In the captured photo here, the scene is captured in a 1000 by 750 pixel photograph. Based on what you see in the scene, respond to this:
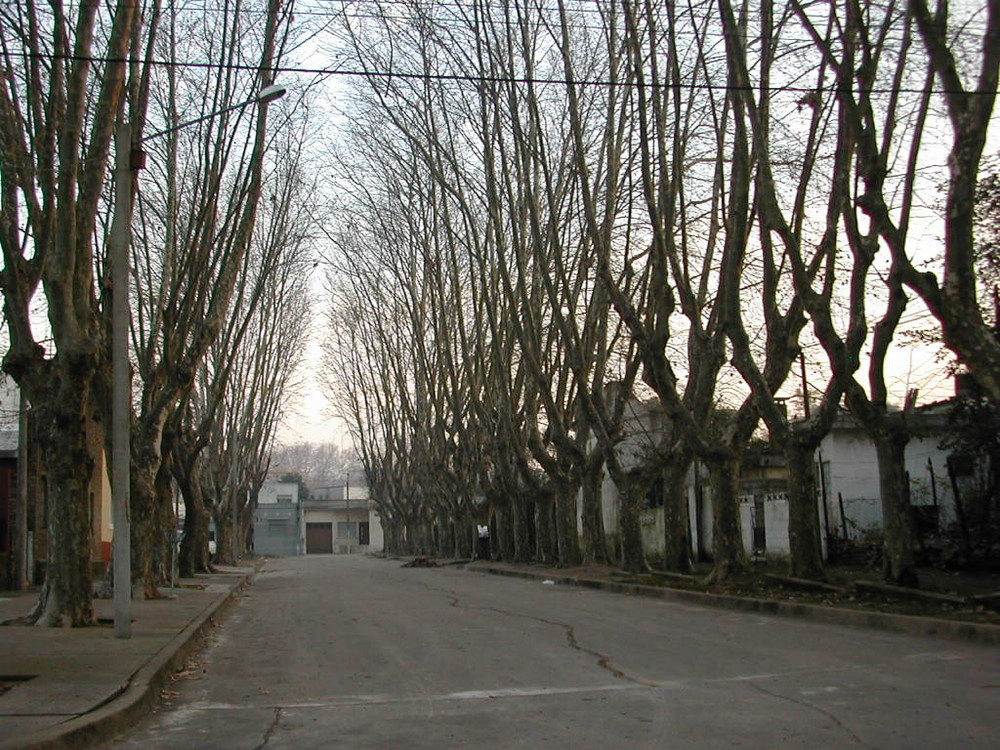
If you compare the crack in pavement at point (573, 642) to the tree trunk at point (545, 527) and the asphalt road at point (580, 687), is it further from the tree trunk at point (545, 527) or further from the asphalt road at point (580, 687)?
the tree trunk at point (545, 527)

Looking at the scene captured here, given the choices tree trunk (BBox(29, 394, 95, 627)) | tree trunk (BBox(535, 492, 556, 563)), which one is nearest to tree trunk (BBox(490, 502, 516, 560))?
tree trunk (BBox(535, 492, 556, 563))

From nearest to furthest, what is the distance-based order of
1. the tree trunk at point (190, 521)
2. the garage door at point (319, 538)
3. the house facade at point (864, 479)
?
1. the house facade at point (864, 479)
2. the tree trunk at point (190, 521)
3. the garage door at point (319, 538)

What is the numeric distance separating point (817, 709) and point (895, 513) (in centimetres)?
870

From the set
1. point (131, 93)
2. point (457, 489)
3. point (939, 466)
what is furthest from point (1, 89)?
point (457, 489)

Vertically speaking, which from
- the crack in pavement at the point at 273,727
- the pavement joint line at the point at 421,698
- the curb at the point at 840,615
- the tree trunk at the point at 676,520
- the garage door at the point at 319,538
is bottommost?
the garage door at the point at 319,538

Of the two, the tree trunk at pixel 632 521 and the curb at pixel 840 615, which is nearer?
the curb at pixel 840 615

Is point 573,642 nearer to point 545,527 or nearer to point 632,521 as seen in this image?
point 632,521

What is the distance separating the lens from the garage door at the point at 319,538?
10844 centimetres

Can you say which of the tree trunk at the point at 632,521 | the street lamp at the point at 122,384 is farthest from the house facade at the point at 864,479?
the street lamp at the point at 122,384

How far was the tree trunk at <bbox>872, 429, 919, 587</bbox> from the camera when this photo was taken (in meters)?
15.5

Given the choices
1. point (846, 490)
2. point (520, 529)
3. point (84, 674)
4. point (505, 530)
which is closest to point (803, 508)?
point (846, 490)

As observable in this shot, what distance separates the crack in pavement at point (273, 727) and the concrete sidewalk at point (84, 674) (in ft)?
3.13

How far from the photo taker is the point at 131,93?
15.0m

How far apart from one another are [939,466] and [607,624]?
1397 cm
